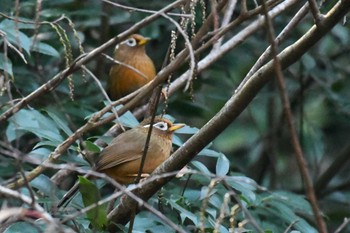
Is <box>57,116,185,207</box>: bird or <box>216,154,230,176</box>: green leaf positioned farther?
<box>57,116,185,207</box>: bird

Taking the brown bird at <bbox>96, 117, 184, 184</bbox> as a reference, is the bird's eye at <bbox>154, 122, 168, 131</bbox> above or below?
above

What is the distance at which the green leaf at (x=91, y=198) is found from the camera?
131 inches

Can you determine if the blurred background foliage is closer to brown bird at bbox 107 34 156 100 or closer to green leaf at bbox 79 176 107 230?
brown bird at bbox 107 34 156 100

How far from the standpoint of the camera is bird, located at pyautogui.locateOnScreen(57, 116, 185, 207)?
15.4 feet

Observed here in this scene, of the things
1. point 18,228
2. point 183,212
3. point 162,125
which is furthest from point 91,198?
point 162,125

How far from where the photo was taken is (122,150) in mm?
4730

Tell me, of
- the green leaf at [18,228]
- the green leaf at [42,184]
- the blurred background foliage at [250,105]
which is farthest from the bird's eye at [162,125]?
the green leaf at [18,228]

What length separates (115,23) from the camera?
6648 millimetres

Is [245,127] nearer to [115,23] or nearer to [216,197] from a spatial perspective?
[115,23]

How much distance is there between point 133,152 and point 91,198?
1491mm

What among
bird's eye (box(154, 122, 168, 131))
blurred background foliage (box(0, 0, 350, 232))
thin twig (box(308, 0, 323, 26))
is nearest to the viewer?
thin twig (box(308, 0, 323, 26))

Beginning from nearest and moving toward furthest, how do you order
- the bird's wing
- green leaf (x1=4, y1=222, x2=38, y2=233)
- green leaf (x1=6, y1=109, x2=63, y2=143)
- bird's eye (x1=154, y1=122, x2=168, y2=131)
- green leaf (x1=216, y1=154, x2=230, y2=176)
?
green leaf (x1=4, y1=222, x2=38, y2=233), green leaf (x1=216, y1=154, x2=230, y2=176), green leaf (x1=6, y1=109, x2=63, y2=143), the bird's wing, bird's eye (x1=154, y1=122, x2=168, y2=131)

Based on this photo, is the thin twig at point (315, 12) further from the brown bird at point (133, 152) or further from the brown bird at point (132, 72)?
the brown bird at point (132, 72)

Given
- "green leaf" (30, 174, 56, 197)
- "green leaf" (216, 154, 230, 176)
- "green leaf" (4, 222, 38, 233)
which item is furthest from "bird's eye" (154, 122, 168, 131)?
"green leaf" (4, 222, 38, 233)
